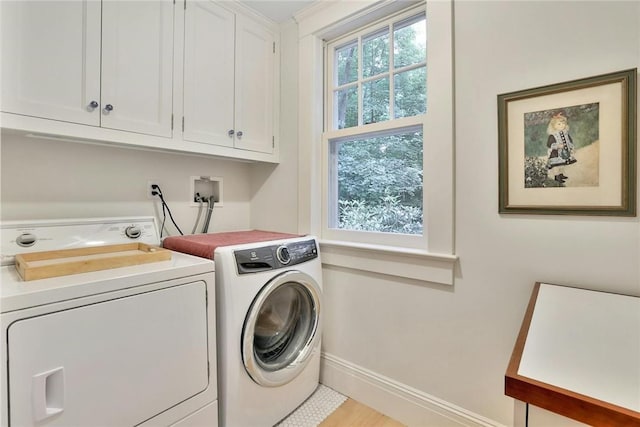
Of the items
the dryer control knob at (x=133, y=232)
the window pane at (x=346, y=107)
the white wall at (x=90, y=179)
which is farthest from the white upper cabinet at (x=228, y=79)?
the dryer control knob at (x=133, y=232)

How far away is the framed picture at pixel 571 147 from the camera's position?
105 centimetres

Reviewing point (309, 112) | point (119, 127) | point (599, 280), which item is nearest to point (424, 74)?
point (309, 112)

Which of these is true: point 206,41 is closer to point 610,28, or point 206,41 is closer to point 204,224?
point 204,224

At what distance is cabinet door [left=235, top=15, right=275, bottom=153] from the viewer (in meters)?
1.90

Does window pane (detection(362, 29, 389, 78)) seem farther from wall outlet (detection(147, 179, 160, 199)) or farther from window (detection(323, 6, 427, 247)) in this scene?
wall outlet (detection(147, 179, 160, 199))

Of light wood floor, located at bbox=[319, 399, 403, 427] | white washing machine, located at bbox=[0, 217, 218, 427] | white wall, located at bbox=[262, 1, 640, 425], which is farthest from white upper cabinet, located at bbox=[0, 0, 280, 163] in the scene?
light wood floor, located at bbox=[319, 399, 403, 427]

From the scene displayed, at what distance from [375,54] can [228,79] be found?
0.90 meters

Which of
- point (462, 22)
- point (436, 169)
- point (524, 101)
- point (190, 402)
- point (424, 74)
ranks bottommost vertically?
point (190, 402)

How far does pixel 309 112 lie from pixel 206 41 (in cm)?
71

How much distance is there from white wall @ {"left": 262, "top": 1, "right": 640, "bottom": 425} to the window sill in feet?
0.19

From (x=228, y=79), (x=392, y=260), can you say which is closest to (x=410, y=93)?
(x=392, y=260)

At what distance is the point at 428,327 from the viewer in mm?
1531

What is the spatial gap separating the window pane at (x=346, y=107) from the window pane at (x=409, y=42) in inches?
12.4

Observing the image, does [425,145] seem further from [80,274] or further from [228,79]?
[80,274]
